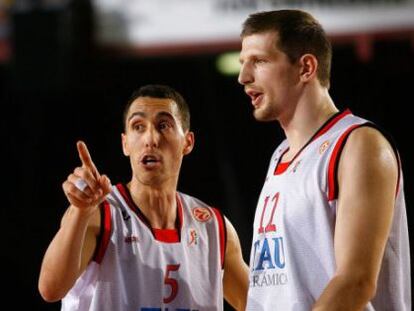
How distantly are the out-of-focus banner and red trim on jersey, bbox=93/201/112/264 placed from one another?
6.50 feet

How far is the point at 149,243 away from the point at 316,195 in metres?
1.00

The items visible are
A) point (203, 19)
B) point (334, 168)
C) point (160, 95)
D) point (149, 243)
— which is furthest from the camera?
point (203, 19)

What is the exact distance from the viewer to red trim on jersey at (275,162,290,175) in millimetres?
3161

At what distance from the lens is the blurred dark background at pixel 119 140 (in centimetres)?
716

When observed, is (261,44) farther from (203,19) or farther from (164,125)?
(203,19)

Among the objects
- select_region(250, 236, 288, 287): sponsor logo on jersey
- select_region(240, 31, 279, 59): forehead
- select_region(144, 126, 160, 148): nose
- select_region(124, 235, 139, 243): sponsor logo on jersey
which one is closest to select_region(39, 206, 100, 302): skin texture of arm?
select_region(124, 235, 139, 243): sponsor logo on jersey

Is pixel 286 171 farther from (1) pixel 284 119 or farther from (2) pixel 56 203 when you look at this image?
(2) pixel 56 203

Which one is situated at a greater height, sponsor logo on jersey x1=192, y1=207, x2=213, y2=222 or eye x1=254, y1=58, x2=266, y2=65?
eye x1=254, y1=58, x2=266, y2=65

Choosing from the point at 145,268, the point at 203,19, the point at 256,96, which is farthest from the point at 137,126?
the point at 203,19

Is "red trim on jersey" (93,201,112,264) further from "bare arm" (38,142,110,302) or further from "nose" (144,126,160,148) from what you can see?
"nose" (144,126,160,148)

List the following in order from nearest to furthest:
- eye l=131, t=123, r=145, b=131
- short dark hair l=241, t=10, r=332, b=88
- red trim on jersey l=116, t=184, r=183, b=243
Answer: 1. short dark hair l=241, t=10, r=332, b=88
2. red trim on jersey l=116, t=184, r=183, b=243
3. eye l=131, t=123, r=145, b=131

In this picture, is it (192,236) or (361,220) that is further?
(192,236)

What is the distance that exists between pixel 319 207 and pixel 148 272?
0.98 m

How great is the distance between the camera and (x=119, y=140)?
25.0 feet
